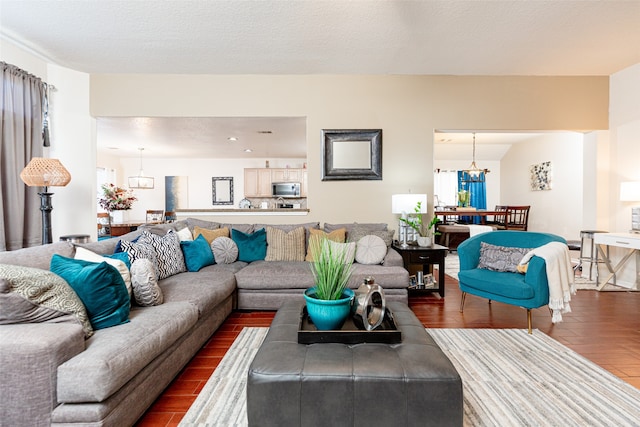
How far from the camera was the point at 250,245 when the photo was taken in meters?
3.75

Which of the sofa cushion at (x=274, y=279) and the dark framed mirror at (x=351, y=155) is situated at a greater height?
the dark framed mirror at (x=351, y=155)

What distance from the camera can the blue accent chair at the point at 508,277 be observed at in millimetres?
2695

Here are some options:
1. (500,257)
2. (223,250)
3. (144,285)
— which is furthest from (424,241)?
(144,285)

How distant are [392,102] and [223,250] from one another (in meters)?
2.87

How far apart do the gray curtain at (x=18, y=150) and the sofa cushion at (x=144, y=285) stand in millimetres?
A: 2220

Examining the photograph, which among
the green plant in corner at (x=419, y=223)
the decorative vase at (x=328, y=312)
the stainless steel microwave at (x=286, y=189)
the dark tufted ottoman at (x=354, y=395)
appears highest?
the stainless steel microwave at (x=286, y=189)

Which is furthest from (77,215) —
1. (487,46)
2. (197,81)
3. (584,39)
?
(584,39)

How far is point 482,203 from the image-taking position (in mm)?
9023

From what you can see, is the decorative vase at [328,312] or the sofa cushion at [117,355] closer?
the sofa cushion at [117,355]

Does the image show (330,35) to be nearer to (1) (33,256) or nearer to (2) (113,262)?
(2) (113,262)

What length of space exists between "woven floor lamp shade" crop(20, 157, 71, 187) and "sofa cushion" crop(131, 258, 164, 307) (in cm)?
175

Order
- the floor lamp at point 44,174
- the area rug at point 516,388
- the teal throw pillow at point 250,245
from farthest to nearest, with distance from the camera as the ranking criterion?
the teal throw pillow at point 250,245 < the floor lamp at point 44,174 < the area rug at point 516,388

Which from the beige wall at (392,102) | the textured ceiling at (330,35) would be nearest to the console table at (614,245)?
the beige wall at (392,102)

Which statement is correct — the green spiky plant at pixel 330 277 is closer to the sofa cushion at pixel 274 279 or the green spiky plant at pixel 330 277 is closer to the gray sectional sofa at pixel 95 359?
the gray sectional sofa at pixel 95 359
